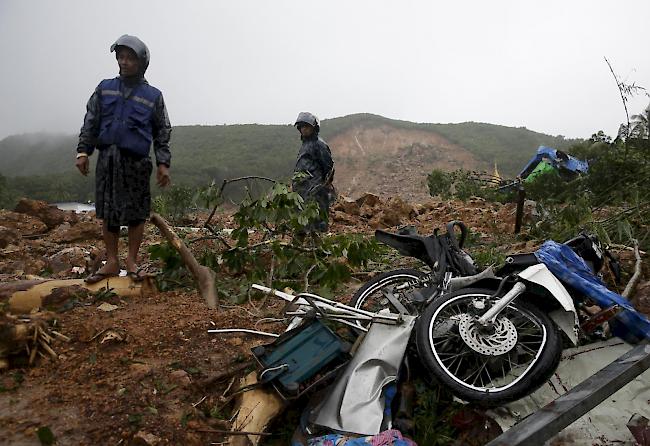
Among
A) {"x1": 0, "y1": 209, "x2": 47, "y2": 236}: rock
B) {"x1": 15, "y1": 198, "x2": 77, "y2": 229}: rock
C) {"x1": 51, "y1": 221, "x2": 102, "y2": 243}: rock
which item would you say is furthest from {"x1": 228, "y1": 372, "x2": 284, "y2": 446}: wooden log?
{"x1": 15, "y1": 198, "x2": 77, "y2": 229}: rock

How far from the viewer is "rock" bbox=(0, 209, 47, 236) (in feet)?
20.7

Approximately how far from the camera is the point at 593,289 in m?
2.18

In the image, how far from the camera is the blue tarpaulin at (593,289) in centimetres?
216

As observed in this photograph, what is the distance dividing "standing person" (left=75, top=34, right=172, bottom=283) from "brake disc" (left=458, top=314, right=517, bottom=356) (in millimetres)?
2047

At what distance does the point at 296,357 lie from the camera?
2.12m

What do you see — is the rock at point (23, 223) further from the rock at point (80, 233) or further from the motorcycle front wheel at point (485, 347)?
the motorcycle front wheel at point (485, 347)

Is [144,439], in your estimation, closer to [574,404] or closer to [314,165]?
[574,404]

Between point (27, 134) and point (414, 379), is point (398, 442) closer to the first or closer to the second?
point (414, 379)

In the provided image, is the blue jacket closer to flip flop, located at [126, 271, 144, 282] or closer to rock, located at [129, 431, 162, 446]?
flip flop, located at [126, 271, 144, 282]

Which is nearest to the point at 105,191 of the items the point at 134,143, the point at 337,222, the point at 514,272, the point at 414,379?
the point at 134,143

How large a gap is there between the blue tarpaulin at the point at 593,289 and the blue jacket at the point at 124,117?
2372mm

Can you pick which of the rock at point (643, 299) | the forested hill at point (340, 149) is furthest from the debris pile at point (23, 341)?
the forested hill at point (340, 149)

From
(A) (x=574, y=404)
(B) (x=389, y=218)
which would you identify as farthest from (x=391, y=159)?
(A) (x=574, y=404)

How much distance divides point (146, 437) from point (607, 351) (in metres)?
2.01
